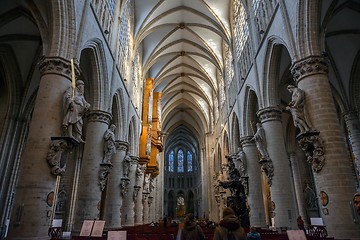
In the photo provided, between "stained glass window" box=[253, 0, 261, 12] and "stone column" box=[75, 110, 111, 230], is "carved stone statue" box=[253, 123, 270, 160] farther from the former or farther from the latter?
"stone column" box=[75, 110, 111, 230]

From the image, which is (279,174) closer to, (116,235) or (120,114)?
(116,235)

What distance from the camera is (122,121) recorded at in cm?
1795

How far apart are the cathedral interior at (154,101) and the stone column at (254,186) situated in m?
0.06

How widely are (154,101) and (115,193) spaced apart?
15177 millimetres

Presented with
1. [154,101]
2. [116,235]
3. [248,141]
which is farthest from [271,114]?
[154,101]

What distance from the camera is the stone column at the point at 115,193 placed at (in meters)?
15.3

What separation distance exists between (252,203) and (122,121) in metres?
9.90

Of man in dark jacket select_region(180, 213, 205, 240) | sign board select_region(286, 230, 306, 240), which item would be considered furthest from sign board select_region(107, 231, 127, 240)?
sign board select_region(286, 230, 306, 240)

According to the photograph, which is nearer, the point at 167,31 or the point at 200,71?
the point at 167,31

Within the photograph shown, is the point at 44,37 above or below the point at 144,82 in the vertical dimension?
below

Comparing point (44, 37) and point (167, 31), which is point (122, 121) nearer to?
point (44, 37)

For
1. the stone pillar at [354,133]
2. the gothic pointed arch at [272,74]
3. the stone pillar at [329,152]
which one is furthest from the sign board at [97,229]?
the stone pillar at [354,133]

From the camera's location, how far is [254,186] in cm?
1582

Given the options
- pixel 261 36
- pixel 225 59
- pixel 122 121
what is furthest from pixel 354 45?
pixel 122 121
